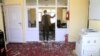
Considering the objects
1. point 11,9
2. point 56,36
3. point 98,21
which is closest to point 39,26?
point 56,36

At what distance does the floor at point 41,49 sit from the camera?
22.5ft

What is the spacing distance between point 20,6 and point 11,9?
0.47 metres

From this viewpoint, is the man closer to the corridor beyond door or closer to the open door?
the corridor beyond door

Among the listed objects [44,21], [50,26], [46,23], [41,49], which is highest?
[44,21]

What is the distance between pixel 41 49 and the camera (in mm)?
7449

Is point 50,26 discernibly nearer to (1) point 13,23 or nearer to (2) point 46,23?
(2) point 46,23

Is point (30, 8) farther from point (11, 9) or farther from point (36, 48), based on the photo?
point (36, 48)

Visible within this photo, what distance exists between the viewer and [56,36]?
29.5ft

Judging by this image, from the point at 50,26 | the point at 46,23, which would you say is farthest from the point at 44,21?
the point at 50,26

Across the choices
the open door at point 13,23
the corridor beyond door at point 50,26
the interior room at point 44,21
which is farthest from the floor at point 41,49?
the corridor beyond door at point 50,26

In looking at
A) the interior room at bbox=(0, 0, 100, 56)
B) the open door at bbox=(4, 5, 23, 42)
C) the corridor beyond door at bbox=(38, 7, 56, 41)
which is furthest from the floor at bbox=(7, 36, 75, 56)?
the corridor beyond door at bbox=(38, 7, 56, 41)

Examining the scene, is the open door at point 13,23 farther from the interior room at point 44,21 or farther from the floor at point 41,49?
the floor at point 41,49

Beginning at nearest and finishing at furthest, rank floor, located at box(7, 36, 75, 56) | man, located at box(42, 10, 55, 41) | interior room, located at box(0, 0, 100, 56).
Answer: floor, located at box(7, 36, 75, 56) < interior room, located at box(0, 0, 100, 56) < man, located at box(42, 10, 55, 41)

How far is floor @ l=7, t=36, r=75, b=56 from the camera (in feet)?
22.5
